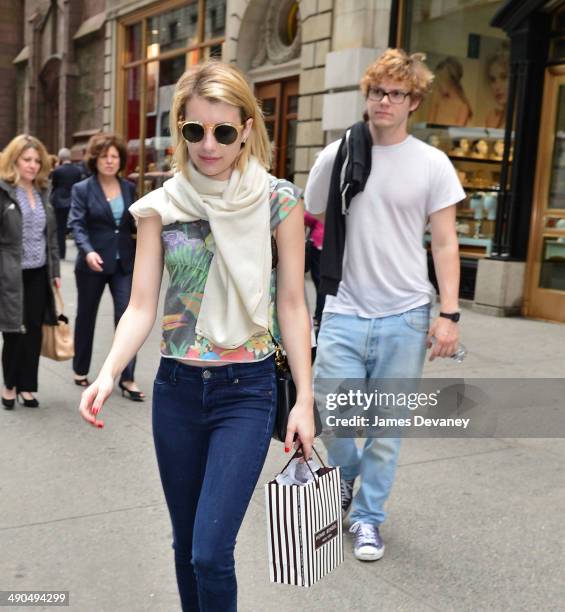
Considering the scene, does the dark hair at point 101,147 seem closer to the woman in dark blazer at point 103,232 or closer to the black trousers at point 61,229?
the woman in dark blazer at point 103,232

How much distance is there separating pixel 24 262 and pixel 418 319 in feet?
10.5

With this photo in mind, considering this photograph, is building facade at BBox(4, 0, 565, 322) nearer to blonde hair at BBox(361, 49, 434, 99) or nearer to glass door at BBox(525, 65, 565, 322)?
glass door at BBox(525, 65, 565, 322)

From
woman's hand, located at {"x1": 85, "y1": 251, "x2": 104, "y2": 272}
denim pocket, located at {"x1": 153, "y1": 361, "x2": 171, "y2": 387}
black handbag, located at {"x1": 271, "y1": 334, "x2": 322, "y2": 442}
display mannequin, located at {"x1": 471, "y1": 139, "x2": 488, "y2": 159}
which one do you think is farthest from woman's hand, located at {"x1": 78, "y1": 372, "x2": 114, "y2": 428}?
display mannequin, located at {"x1": 471, "y1": 139, "x2": 488, "y2": 159}

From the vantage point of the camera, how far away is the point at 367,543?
3.46m

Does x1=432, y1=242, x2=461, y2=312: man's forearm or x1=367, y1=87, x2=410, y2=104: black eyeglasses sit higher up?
x1=367, y1=87, x2=410, y2=104: black eyeglasses

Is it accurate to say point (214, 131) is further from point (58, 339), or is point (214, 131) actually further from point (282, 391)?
point (58, 339)

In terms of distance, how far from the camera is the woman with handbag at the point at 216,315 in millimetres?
2311

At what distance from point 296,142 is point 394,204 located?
32.2ft

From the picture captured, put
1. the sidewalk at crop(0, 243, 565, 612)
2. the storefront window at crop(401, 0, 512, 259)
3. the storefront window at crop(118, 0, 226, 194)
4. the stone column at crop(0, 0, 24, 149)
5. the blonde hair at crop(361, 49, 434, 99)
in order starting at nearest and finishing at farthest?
the sidewalk at crop(0, 243, 565, 612), the blonde hair at crop(361, 49, 434, 99), the storefront window at crop(401, 0, 512, 259), the storefront window at crop(118, 0, 226, 194), the stone column at crop(0, 0, 24, 149)

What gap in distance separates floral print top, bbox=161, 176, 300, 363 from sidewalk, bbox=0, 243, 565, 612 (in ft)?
3.86

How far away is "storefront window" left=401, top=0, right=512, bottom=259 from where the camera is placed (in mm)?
10672

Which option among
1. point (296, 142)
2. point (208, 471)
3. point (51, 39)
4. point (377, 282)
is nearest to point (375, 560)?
point (377, 282)

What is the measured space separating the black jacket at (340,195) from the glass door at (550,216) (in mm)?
6526

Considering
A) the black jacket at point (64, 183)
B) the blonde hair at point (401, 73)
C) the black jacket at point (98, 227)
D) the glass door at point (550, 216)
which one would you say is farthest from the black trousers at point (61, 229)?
the blonde hair at point (401, 73)
